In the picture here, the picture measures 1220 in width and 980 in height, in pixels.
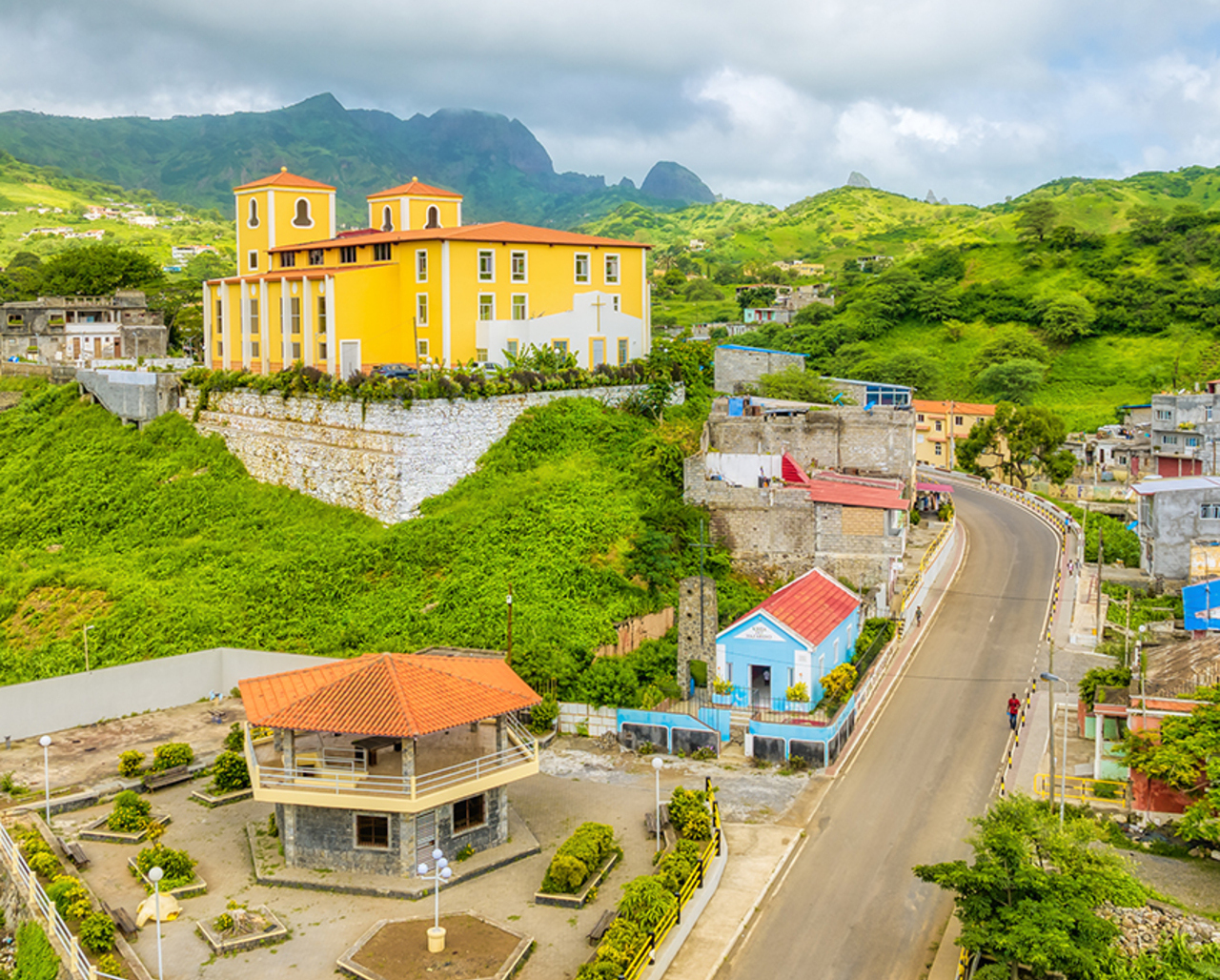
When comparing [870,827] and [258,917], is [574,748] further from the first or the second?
[258,917]

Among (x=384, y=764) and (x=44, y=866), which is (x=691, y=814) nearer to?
(x=384, y=764)

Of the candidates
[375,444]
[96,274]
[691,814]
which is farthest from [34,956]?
[96,274]

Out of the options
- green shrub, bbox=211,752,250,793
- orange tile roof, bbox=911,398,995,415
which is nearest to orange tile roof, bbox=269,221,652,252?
green shrub, bbox=211,752,250,793

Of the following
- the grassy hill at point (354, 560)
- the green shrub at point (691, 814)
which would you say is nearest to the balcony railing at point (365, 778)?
the green shrub at point (691, 814)

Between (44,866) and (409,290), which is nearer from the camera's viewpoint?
(44,866)

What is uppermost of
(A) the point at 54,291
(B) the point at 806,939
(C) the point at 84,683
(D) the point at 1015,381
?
(A) the point at 54,291

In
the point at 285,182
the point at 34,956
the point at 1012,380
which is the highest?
the point at 285,182

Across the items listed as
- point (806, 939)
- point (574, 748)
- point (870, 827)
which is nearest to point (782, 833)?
point (870, 827)
